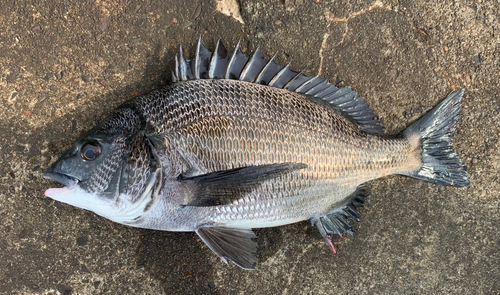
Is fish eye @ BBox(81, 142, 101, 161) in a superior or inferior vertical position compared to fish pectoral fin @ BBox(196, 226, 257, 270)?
superior

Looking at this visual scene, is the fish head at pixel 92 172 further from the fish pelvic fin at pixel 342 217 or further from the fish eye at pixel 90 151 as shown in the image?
the fish pelvic fin at pixel 342 217

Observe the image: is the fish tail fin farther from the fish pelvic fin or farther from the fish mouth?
the fish mouth

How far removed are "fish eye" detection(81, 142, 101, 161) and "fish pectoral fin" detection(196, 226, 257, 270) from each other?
0.77 m

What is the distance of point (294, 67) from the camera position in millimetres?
2252

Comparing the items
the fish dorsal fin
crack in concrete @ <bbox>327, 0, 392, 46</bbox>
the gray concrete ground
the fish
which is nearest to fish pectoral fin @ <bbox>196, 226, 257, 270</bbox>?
the fish

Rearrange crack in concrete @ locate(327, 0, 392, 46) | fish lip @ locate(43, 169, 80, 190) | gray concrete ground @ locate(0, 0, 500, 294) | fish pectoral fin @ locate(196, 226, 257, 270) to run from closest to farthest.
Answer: fish lip @ locate(43, 169, 80, 190), fish pectoral fin @ locate(196, 226, 257, 270), gray concrete ground @ locate(0, 0, 500, 294), crack in concrete @ locate(327, 0, 392, 46)

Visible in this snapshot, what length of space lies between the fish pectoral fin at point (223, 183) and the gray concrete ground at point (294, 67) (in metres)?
0.68

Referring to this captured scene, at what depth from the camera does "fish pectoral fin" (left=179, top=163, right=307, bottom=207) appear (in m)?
1.67

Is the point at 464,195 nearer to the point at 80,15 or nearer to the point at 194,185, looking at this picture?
the point at 194,185

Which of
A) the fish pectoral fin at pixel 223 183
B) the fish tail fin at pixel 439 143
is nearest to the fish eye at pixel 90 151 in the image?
the fish pectoral fin at pixel 223 183

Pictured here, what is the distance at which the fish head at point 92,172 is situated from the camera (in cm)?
161

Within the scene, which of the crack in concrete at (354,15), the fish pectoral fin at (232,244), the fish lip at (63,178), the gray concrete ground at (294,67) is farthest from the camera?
the crack in concrete at (354,15)

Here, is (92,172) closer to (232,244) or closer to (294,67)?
(232,244)

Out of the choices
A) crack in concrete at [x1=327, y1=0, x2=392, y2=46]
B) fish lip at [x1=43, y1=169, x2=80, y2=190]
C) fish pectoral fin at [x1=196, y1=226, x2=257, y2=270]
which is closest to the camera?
fish lip at [x1=43, y1=169, x2=80, y2=190]
